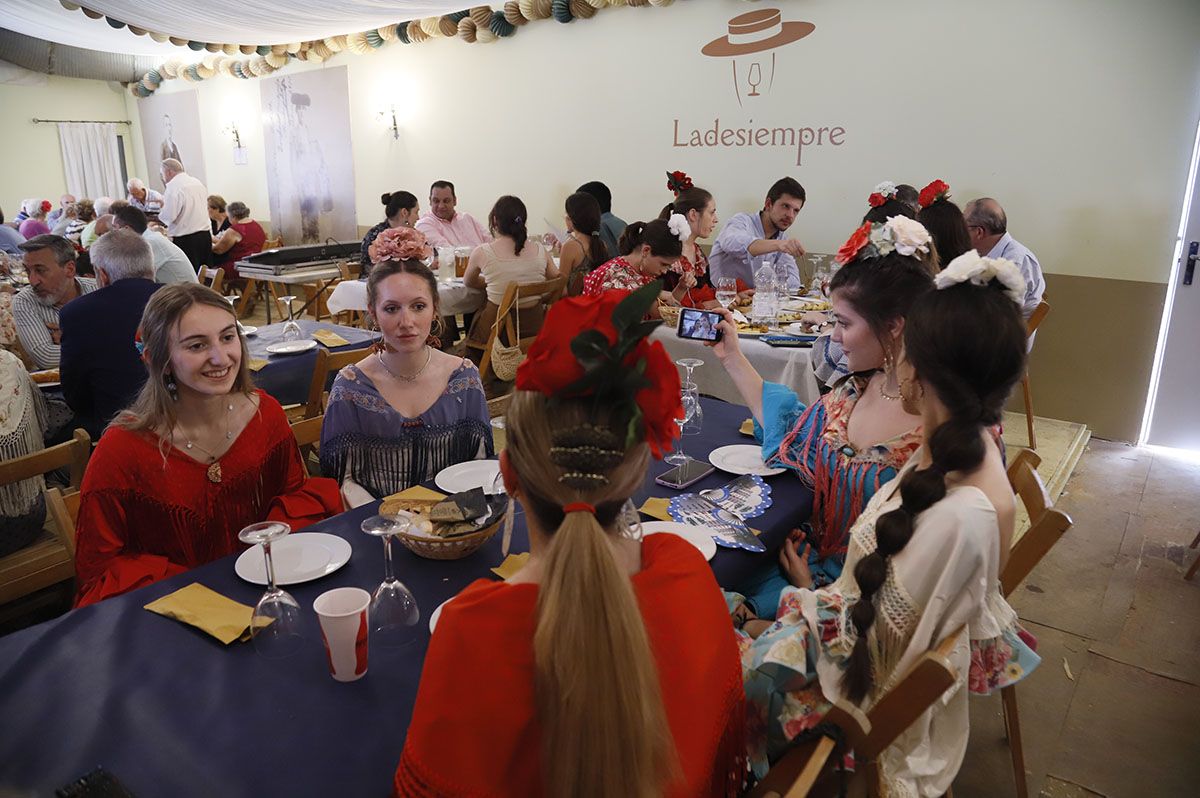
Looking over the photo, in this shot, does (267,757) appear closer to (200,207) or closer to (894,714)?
(894,714)

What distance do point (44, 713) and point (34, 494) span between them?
5.29 ft

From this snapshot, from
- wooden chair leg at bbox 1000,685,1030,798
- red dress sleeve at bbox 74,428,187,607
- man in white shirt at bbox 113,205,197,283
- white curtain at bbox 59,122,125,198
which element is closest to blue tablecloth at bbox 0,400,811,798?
red dress sleeve at bbox 74,428,187,607

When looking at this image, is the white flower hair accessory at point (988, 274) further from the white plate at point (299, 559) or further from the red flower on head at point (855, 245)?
the white plate at point (299, 559)

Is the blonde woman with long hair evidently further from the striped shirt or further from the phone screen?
the striped shirt

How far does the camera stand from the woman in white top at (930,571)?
125 centimetres

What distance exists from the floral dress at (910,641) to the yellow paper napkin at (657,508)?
0.41 m

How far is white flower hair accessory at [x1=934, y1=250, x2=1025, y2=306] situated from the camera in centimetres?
137

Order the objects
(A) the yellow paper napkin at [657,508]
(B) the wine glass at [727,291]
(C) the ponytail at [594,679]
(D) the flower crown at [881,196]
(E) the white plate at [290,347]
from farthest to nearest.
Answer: (B) the wine glass at [727,291], (D) the flower crown at [881,196], (E) the white plate at [290,347], (A) the yellow paper napkin at [657,508], (C) the ponytail at [594,679]

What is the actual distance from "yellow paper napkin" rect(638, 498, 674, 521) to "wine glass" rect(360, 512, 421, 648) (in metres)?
0.65

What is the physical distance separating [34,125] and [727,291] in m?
12.9

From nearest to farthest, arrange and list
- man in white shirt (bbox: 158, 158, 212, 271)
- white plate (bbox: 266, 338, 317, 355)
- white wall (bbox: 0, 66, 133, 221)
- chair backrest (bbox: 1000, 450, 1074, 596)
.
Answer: chair backrest (bbox: 1000, 450, 1074, 596) < white plate (bbox: 266, 338, 317, 355) < man in white shirt (bbox: 158, 158, 212, 271) < white wall (bbox: 0, 66, 133, 221)

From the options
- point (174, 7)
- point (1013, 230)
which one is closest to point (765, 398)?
point (1013, 230)

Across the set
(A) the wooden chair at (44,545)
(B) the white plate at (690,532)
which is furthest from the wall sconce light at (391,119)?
(B) the white plate at (690,532)

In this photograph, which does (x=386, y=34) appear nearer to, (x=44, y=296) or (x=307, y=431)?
(x=44, y=296)
